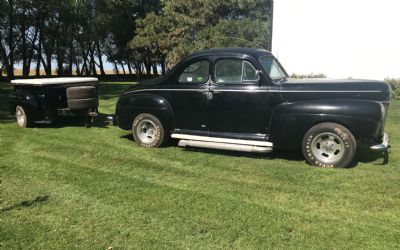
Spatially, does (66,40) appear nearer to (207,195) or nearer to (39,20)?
(39,20)

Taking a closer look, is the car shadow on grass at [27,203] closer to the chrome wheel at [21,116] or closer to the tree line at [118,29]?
the chrome wheel at [21,116]

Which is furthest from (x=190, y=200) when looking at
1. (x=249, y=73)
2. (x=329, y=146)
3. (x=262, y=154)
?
(x=249, y=73)

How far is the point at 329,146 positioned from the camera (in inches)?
244

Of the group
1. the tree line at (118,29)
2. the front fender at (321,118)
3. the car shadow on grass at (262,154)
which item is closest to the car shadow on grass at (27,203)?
the car shadow on grass at (262,154)

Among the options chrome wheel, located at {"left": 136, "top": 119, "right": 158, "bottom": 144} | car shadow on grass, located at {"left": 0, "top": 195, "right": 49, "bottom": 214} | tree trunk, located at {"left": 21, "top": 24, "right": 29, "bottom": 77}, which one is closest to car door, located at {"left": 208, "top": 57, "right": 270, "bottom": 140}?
chrome wheel, located at {"left": 136, "top": 119, "right": 158, "bottom": 144}

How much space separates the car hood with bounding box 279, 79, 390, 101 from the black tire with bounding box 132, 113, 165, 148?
251 centimetres

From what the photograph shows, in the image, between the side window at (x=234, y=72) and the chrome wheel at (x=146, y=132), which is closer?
the side window at (x=234, y=72)

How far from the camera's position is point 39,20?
105 ft

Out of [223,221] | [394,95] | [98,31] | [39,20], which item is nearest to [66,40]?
[98,31]

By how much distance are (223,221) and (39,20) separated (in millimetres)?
32437

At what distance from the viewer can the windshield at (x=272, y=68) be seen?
676 cm

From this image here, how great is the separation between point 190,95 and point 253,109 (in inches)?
49.0

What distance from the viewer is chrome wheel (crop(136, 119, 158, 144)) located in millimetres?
7676

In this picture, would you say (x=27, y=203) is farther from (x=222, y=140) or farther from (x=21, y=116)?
(x=21, y=116)
